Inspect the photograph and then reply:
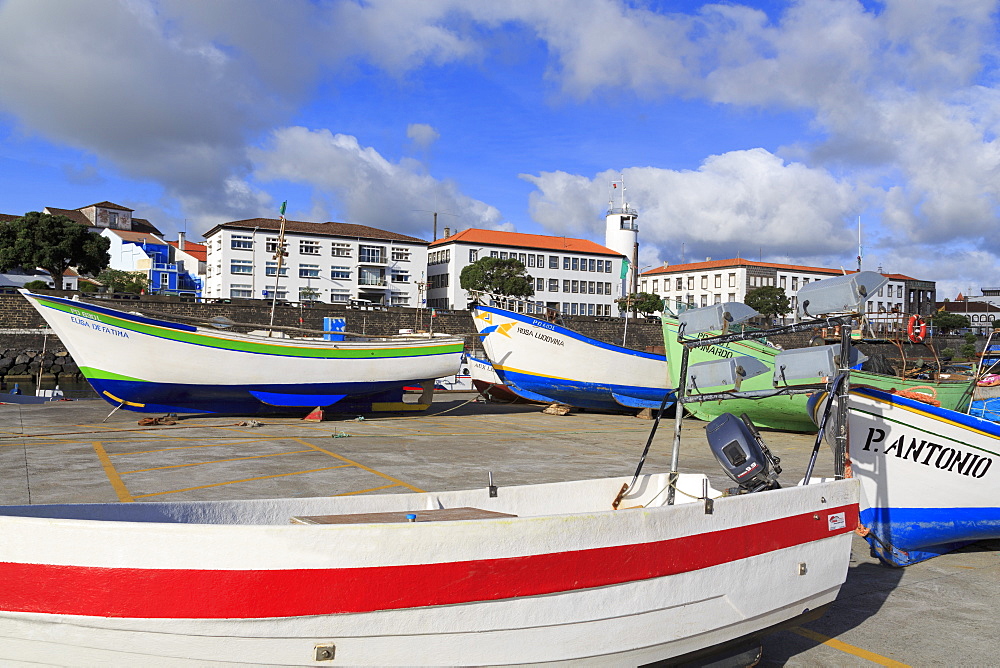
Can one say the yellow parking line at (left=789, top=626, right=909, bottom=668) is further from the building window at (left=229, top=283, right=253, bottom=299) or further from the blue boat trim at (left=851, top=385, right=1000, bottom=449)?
the building window at (left=229, top=283, right=253, bottom=299)

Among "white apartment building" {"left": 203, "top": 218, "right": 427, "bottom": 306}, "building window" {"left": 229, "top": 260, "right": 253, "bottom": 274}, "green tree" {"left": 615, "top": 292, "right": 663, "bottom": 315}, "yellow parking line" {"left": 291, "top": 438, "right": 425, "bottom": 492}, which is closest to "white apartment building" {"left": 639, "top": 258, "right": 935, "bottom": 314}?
"green tree" {"left": 615, "top": 292, "right": 663, "bottom": 315}

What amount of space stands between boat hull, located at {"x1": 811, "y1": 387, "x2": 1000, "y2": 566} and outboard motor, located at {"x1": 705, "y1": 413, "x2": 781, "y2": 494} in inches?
57.0

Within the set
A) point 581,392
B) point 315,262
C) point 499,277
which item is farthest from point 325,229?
point 581,392

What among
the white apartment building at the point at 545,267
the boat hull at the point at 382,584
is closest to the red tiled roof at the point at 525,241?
the white apartment building at the point at 545,267

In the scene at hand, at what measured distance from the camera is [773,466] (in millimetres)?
5086

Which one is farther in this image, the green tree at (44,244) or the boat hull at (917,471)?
the green tree at (44,244)

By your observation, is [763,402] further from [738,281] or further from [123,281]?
[738,281]

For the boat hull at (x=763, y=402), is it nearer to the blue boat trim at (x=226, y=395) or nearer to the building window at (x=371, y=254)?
the blue boat trim at (x=226, y=395)

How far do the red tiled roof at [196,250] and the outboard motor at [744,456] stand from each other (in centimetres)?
9467

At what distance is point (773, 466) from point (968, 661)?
5.42ft

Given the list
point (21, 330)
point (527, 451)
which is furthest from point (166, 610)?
point (21, 330)

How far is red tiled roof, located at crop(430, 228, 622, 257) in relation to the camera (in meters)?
83.0

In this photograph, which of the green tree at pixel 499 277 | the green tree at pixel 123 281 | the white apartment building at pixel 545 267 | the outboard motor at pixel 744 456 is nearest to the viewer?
the outboard motor at pixel 744 456

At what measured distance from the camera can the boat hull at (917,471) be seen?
20.4 feet
